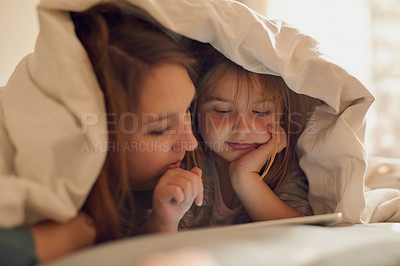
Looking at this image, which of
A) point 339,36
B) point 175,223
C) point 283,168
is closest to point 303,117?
point 283,168

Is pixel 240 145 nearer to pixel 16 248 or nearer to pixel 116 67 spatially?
pixel 116 67

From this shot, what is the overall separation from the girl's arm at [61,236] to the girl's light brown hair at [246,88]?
0.35m

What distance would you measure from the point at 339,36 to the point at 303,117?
1122mm

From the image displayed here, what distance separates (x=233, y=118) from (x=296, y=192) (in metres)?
0.23

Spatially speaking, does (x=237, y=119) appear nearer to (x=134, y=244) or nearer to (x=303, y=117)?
(x=303, y=117)

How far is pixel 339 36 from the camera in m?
1.88

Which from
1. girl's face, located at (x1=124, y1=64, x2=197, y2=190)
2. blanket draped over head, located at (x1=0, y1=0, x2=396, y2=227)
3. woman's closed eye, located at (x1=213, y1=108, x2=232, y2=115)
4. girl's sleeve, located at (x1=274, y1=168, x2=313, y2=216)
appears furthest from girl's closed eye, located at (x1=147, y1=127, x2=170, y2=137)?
girl's sleeve, located at (x1=274, y1=168, x2=313, y2=216)

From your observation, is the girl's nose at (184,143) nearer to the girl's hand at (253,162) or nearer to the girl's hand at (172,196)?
the girl's hand at (172,196)

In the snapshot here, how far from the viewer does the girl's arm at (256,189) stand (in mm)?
846

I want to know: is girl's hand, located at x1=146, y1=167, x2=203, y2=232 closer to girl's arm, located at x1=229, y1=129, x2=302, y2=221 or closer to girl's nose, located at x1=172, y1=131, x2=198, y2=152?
girl's nose, located at x1=172, y1=131, x2=198, y2=152

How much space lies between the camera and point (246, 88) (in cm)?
84

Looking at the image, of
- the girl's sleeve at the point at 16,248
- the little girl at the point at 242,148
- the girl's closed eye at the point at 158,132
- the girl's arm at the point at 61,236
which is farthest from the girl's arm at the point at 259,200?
the girl's sleeve at the point at 16,248

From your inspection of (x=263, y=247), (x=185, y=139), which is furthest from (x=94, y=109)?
(x=263, y=247)

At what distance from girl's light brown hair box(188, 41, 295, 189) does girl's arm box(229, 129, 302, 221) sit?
25 millimetres
